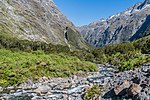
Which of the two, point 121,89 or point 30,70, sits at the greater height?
point 30,70

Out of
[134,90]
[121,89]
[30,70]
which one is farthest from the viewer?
[30,70]

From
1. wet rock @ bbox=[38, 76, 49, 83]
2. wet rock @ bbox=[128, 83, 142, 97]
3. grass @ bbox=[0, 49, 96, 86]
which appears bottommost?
wet rock @ bbox=[128, 83, 142, 97]

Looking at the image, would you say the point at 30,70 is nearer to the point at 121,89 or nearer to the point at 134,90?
the point at 121,89

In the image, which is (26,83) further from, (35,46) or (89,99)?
(35,46)

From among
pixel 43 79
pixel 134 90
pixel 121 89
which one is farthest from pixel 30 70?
pixel 134 90

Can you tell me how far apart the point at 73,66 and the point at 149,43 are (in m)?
114

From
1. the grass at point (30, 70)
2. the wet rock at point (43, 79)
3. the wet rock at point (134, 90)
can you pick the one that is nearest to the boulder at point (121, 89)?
the wet rock at point (134, 90)

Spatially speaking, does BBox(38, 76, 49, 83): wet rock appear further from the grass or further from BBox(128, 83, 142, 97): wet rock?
BBox(128, 83, 142, 97): wet rock

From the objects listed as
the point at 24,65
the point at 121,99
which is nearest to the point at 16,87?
the point at 24,65

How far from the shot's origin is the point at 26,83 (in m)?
65.2

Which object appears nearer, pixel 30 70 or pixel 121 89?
pixel 121 89

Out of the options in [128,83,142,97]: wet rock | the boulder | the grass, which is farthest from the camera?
the grass

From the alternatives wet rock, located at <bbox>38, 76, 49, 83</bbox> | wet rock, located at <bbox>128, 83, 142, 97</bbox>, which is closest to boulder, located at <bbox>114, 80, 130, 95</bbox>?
wet rock, located at <bbox>128, 83, 142, 97</bbox>

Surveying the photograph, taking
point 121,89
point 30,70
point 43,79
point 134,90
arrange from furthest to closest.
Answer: point 30,70, point 43,79, point 121,89, point 134,90
